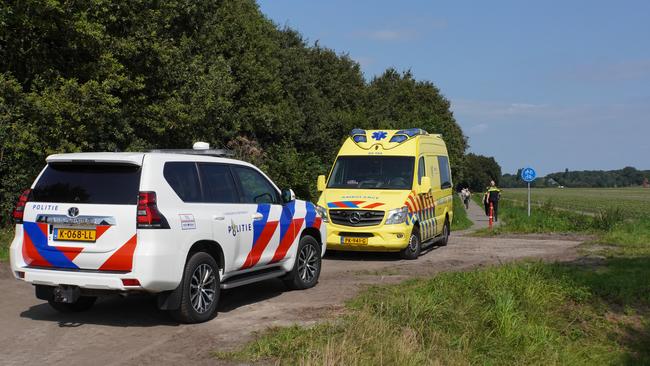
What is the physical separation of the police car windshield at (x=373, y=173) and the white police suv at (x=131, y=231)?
6280 mm

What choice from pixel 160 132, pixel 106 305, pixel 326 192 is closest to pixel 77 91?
pixel 160 132

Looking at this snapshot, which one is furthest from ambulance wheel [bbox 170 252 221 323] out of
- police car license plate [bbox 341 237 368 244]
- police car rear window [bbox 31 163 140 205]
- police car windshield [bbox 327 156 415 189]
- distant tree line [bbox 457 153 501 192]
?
distant tree line [bbox 457 153 501 192]

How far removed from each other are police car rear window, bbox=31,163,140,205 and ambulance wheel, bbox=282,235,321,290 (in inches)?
128

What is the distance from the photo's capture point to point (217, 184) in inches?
314

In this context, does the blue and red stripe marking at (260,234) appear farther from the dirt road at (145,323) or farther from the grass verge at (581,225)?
the grass verge at (581,225)

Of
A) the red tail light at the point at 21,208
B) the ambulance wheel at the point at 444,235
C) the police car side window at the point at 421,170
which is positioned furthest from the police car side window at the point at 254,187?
the ambulance wheel at the point at 444,235

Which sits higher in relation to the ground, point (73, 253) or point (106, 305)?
point (73, 253)

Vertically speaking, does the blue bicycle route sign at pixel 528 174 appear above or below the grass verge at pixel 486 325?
above

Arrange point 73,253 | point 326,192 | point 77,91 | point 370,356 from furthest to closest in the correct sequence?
point 77,91 < point 326,192 < point 73,253 < point 370,356

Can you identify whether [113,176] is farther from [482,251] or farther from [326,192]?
[482,251]

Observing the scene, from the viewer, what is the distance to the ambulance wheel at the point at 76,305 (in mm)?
7883

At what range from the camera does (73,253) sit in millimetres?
6781

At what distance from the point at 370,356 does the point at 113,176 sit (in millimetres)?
3326

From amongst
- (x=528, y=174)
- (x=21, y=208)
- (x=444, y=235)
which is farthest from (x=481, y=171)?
(x=21, y=208)
